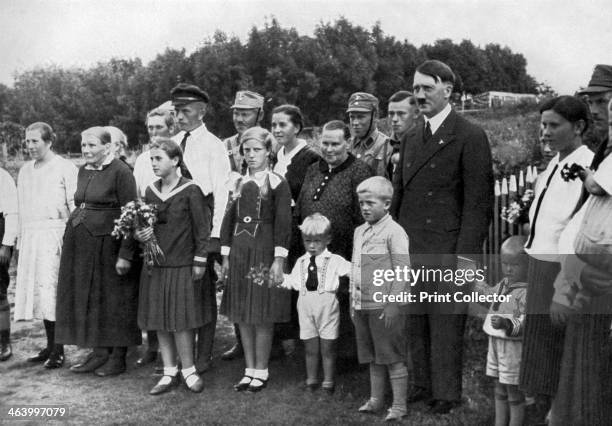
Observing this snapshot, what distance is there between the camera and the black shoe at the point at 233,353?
584cm

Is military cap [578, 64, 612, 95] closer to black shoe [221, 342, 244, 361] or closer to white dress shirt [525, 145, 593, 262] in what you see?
white dress shirt [525, 145, 593, 262]

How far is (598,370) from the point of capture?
3088mm

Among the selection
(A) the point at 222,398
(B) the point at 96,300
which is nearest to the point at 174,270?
(B) the point at 96,300

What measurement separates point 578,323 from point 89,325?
4129mm

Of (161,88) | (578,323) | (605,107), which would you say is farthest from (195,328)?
(161,88)

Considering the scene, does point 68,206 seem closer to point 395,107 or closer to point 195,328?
point 195,328

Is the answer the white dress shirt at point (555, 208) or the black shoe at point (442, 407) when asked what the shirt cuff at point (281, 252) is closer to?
the black shoe at point (442, 407)

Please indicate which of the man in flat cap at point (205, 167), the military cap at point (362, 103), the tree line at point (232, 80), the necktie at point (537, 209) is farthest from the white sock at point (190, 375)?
the tree line at point (232, 80)

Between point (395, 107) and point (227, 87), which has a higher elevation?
point (227, 87)

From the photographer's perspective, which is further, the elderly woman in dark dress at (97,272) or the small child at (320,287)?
the elderly woman in dark dress at (97,272)

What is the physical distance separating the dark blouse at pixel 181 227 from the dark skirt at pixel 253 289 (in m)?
0.29

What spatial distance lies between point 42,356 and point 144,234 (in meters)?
2.03

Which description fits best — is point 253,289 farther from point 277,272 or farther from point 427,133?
point 427,133

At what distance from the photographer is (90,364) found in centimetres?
568
